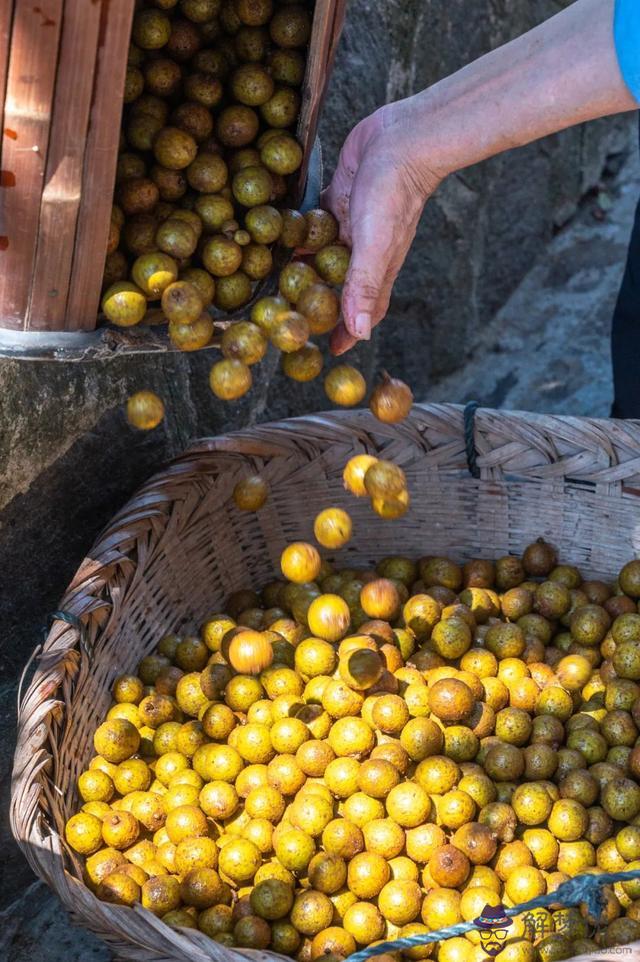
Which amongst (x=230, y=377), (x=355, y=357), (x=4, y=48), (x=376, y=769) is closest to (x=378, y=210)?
(x=230, y=377)

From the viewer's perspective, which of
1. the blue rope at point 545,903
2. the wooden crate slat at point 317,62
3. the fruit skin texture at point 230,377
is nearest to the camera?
the blue rope at point 545,903

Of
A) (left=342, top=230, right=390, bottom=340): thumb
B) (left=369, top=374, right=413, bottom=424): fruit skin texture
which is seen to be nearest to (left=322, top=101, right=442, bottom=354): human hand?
(left=342, top=230, right=390, bottom=340): thumb

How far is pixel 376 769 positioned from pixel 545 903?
2.00 ft

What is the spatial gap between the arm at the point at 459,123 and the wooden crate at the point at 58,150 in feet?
1.64

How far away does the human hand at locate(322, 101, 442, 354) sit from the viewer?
2396 millimetres

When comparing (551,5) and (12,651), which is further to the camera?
(551,5)

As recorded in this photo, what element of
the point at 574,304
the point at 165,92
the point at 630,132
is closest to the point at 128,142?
the point at 165,92

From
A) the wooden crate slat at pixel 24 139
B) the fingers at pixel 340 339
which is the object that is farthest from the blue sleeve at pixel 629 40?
the wooden crate slat at pixel 24 139

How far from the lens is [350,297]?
2.39 meters

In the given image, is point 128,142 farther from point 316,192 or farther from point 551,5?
point 551,5

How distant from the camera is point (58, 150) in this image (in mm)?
1790

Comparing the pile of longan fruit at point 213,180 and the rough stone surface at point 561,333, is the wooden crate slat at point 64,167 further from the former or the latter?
the rough stone surface at point 561,333

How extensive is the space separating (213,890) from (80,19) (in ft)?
5.76

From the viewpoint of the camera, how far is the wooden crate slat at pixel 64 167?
1.69 meters
